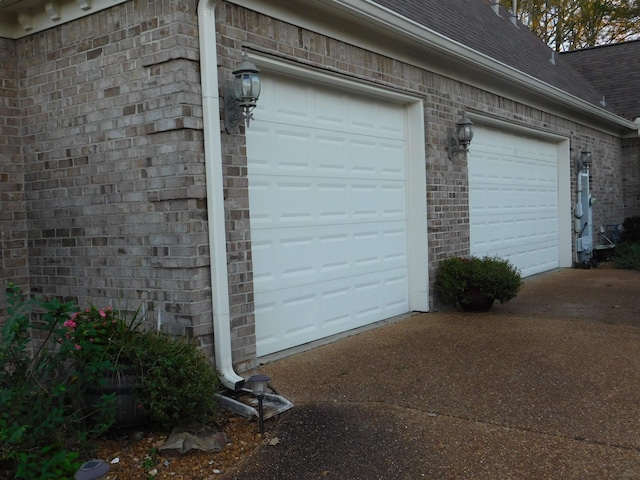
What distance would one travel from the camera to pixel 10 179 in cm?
577

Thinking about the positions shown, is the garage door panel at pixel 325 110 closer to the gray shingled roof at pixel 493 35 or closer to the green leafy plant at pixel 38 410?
the gray shingled roof at pixel 493 35

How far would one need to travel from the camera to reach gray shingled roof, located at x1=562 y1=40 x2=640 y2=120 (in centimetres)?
1544

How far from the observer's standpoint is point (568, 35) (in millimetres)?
24688

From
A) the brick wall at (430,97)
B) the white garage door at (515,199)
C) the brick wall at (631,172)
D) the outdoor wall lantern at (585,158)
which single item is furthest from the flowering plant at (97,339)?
the brick wall at (631,172)

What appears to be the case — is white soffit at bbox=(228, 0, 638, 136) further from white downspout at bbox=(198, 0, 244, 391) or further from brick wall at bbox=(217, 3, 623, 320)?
white downspout at bbox=(198, 0, 244, 391)

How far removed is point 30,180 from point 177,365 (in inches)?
114

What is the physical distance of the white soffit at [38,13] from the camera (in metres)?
5.22

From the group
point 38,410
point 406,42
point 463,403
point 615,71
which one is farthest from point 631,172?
point 38,410

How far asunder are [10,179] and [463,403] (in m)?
4.44

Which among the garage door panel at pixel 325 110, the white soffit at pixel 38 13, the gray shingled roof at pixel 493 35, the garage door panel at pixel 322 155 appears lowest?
the garage door panel at pixel 322 155

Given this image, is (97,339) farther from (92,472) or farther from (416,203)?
(416,203)

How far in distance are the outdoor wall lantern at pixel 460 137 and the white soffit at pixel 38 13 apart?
4.60 meters

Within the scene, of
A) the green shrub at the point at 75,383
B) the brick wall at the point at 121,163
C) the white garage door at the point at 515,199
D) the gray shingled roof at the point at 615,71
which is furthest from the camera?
the gray shingled roof at the point at 615,71

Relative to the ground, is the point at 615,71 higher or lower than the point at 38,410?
higher
